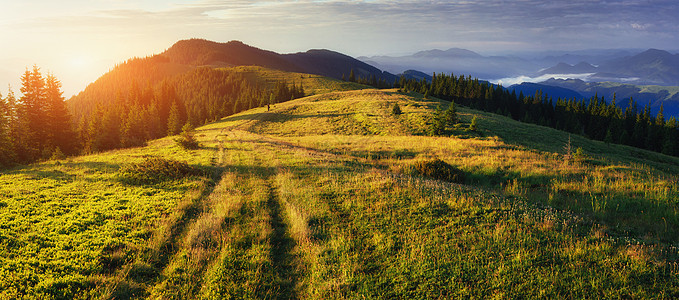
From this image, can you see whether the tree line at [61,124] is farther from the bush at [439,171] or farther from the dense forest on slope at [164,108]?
the bush at [439,171]

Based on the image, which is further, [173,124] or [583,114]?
[583,114]

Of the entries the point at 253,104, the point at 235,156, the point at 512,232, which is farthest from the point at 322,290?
the point at 253,104

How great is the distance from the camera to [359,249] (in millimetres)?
7371

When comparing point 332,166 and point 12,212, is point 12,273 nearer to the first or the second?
point 12,212

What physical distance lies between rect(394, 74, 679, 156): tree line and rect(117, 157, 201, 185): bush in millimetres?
71632

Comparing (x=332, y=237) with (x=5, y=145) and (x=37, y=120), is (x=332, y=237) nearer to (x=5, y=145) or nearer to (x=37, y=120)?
(x=5, y=145)

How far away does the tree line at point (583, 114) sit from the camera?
8288 centimetres

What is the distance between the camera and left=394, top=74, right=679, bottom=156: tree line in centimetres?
8288

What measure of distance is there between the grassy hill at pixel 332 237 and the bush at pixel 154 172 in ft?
0.37

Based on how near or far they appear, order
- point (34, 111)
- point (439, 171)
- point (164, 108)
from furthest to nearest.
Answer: point (164, 108) < point (34, 111) < point (439, 171)

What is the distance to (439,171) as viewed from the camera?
1645 centimetres

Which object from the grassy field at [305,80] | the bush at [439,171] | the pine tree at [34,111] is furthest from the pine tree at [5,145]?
the grassy field at [305,80]

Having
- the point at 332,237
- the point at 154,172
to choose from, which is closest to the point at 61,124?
the point at 154,172

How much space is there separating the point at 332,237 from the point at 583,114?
13246 cm
